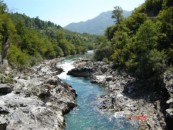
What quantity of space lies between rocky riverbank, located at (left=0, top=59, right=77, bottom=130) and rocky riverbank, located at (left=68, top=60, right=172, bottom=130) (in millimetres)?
7626

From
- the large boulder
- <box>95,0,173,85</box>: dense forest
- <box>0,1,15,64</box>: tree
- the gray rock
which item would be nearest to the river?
the gray rock

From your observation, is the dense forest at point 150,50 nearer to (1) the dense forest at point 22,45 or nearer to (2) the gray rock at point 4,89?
(2) the gray rock at point 4,89

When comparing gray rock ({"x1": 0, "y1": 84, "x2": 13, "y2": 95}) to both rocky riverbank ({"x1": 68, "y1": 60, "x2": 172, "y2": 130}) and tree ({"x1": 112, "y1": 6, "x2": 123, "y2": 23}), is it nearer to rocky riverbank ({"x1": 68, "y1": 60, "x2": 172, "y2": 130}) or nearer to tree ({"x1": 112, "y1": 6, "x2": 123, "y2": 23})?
rocky riverbank ({"x1": 68, "y1": 60, "x2": 172, "y2": 130})

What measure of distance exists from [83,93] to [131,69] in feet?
52.5

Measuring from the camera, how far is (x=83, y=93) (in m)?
68.1

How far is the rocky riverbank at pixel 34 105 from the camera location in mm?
40094

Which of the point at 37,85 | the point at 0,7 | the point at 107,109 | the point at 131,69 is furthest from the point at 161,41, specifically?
the point at 0,7

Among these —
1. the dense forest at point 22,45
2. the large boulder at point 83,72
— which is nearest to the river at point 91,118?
the large boulder at point 83,72

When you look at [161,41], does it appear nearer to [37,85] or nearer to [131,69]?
[131,69]

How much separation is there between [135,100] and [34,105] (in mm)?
19970

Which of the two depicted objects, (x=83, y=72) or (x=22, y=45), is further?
(x=22, y=45)

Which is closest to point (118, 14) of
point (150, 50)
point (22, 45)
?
point (22, 45)

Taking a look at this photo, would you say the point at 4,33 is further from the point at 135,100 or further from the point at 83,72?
the point at 135,100

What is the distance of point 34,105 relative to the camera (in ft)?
152
